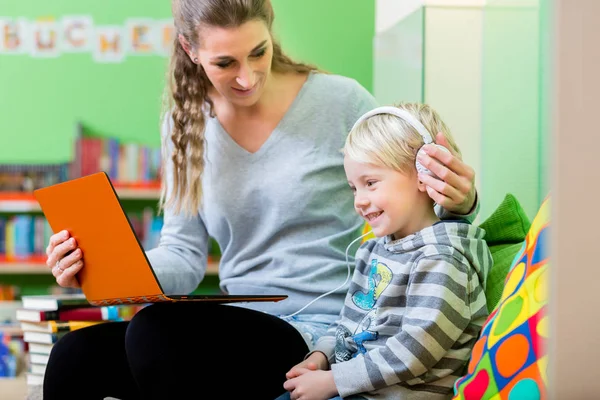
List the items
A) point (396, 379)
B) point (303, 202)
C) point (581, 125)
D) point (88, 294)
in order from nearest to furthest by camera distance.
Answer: point (581, 125)
point (396, 379)
point (88, 294)
point (303, 202)

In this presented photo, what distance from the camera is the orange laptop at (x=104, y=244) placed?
1188mm

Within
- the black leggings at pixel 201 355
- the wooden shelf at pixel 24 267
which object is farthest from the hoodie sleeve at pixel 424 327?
the wooden shelf at pixel 24 267

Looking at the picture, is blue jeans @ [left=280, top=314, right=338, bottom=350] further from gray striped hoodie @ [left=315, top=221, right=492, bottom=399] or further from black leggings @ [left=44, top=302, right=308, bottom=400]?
gray striped hoodie @ [left=315, top=221, right=492, bottom=399]

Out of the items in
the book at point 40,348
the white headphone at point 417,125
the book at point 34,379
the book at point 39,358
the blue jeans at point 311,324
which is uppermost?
the white headphone at point 417,125

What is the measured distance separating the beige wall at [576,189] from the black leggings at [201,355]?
0.79 meters

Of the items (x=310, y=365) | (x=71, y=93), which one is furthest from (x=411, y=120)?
(x=71, y=93)

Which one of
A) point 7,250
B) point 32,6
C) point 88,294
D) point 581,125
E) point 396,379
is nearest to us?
point 581,125

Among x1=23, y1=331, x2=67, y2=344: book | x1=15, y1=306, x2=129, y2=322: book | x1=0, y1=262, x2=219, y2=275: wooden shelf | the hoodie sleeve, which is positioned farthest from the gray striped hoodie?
x1=0, y1=262, x2=219, y2=275: wooden shelf

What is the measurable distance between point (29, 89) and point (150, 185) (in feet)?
3.03

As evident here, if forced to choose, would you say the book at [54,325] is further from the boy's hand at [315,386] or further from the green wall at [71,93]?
the green wall at [71,93]

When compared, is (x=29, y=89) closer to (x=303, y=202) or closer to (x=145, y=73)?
(x=145, y=73)

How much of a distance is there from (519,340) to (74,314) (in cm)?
174

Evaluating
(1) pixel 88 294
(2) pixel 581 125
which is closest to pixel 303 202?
(1) pixel 88 294

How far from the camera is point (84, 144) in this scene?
4.04 m
